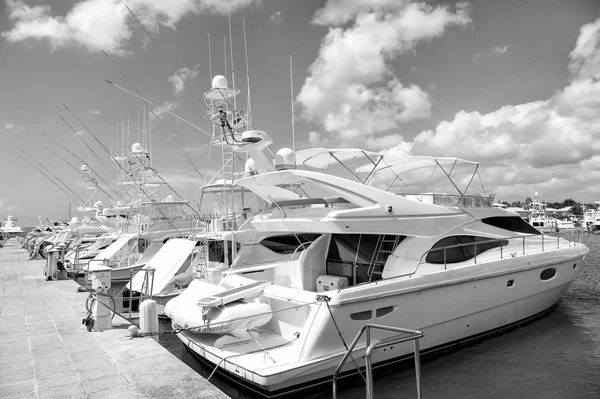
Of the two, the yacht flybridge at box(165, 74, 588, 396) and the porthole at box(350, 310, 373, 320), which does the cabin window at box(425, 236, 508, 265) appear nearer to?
the yacht flybridge at box(165, 74, 588, 396)

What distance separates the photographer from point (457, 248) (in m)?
9.95

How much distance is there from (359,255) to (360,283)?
101 cm

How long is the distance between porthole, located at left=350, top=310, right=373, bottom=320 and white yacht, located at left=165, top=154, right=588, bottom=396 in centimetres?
2

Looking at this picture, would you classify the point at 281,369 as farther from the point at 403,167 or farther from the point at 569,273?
the point at 569,273

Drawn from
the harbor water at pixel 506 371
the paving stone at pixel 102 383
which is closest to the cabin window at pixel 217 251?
the harbor water at pixel 506 371

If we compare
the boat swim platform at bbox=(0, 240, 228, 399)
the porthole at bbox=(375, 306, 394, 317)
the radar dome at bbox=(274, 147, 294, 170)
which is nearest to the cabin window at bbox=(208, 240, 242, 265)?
the radar dome at bbox=(274, 147, 294, 170)

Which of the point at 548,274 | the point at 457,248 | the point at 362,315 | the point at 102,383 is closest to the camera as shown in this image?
the point at 102,383

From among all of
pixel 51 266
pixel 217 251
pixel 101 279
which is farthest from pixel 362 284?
pixel 51 266

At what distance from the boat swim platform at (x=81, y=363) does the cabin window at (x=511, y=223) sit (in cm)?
855

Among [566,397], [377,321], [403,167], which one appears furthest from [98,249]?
[566,397]

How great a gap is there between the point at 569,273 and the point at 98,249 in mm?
28871

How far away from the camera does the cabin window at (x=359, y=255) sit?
9734 mm

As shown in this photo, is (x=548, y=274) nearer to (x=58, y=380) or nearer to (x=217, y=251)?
(x=217, y=251)

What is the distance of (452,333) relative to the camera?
9.04m
